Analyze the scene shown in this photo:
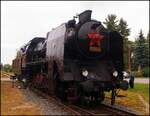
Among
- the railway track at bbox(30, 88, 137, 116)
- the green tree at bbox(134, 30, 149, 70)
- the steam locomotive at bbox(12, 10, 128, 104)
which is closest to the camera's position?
the railway track at bbox(30, 88, 137, 116)

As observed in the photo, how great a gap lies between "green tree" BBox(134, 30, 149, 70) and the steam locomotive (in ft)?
165

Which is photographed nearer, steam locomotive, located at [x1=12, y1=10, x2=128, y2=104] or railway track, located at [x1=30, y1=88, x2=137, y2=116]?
railway track, located at [x1=30, y1=88, x2=137, y2=116]

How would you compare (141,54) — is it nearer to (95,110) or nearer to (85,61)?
(85,61)

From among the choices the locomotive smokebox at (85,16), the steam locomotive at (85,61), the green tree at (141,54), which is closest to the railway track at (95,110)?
the steam locomotive at (85,61)

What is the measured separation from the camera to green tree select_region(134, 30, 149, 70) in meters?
65.4

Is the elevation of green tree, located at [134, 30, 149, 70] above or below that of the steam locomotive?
above

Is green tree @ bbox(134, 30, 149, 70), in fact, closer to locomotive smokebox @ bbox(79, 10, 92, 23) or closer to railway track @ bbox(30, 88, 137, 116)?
locomotive smokebox @ bbox(79, 10, 92, 23)

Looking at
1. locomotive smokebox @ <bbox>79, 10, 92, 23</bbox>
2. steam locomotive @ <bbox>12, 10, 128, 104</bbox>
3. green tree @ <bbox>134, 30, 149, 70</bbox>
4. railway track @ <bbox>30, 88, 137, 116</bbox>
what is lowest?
railway track @ <bbox>30, 88, 137, 116</bbox>

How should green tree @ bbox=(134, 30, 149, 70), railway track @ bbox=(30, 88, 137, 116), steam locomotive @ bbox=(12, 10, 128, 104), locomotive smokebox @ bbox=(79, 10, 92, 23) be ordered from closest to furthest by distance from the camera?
railway track @ bbox=(30, 88, 137, 116) < steam locomotive @ bbox=(12, 10, 128, 104) < locomotive smokebox @ bbox=(79, 10, 92, 23) < green tree @ bbox=(134, 30, 149, 70)

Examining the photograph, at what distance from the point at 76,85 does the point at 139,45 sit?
53008 mm

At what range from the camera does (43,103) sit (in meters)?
16.0

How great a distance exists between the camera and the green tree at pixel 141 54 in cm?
6544

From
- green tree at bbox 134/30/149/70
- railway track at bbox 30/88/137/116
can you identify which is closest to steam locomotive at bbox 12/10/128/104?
railway track at bbox 30/88/137/116

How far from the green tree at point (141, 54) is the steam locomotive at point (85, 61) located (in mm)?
50375
